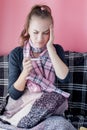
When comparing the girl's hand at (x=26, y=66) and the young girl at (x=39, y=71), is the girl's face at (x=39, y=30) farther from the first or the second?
the girl's hand at (x=26, y=66)

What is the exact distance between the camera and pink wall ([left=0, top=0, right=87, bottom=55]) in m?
1.80

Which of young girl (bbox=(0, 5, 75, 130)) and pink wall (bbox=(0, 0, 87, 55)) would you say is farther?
pink wall (bbox=(0, 0, 87, 55))

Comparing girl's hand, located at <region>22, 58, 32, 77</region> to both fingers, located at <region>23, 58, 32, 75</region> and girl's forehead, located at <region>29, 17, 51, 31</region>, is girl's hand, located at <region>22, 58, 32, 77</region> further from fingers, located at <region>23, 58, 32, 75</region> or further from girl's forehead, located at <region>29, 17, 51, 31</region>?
girl's forehead, located at <region>29, 17, 51, 31</region>

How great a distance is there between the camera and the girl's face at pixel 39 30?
1388mm

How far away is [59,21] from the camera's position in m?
1.83

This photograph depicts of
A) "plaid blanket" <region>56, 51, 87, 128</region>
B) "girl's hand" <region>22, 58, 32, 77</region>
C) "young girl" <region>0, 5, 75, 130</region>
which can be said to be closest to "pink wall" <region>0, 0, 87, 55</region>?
"plaid blanket" <region>56, 51, 87, 128</region>

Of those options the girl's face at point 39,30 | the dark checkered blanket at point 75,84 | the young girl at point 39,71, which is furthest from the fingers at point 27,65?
the dark checkered blanket at point 75,84

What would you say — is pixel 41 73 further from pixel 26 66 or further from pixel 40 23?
pixel 40 23

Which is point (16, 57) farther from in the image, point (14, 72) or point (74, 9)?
point (74, 9)

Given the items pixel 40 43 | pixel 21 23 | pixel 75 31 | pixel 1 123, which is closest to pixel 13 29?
pixel 21 23

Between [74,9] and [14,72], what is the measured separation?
0.58 m

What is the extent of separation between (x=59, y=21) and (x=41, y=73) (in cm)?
49

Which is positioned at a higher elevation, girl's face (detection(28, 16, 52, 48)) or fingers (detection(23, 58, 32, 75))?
girl's face (detection(28, 16, 52, 48))

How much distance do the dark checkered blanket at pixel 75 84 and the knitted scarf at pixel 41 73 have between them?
1.04ft
